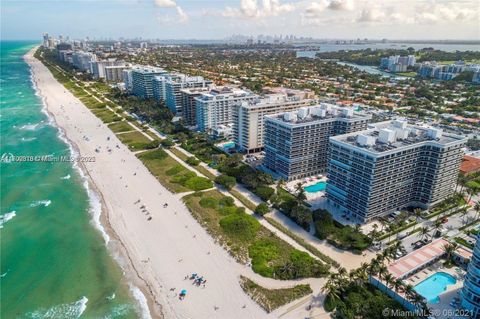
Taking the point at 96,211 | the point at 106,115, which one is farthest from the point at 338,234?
the point at 106,115

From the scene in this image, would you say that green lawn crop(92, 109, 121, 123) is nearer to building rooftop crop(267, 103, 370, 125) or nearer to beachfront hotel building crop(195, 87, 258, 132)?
beachfront hotel building crop(195, 87, 258, 132)

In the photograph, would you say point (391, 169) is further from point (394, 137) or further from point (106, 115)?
point (106, 115)

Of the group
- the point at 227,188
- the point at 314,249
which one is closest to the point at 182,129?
the point at 227,188

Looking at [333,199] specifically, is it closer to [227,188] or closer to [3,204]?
[227,188]

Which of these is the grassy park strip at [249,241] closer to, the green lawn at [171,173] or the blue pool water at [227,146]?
the green lawn at [171,173]

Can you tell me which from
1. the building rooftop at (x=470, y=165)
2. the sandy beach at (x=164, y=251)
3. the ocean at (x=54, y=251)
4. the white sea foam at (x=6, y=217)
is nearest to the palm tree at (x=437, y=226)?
the sandy beach at (x=164, y=251)

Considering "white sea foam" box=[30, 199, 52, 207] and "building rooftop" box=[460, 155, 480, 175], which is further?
"building rooftop" box=[460, 155, 480, 175]

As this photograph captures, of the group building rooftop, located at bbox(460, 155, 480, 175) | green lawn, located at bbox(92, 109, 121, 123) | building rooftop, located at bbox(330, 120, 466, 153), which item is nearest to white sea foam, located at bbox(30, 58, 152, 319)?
green lawn, located at bbox(92, 109, 121, 123)

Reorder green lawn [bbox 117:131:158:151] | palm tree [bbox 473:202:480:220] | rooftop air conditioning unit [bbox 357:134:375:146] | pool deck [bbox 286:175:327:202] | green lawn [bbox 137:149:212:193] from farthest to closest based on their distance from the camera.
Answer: green lawn [bbox 117:131:158:151]
green lawn [bbox 137:149:212:193]
pool deck [bbox 286:175:327:202]
palm tree [bbox 473:202:480:220]
rooftop air conditioning unit [bbox 357:134:375:146]
